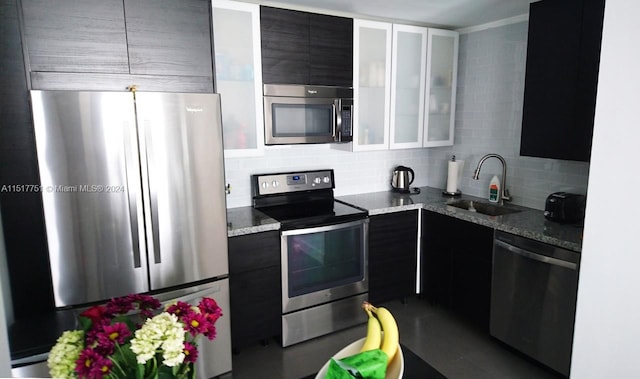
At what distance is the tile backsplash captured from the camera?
3049 mm

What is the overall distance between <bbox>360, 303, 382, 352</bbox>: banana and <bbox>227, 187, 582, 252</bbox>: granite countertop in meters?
1.48

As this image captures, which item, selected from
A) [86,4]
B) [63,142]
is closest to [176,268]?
[63,142]

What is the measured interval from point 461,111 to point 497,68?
494mm

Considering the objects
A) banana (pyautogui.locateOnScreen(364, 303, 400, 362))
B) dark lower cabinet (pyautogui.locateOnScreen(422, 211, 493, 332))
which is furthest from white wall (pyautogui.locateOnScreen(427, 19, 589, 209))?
banana (pyautogui.locateOnScreen(364, 303, 400, 362))

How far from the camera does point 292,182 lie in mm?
3230

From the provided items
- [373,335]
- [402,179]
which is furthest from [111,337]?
[402,179]

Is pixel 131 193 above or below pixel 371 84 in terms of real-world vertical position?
below

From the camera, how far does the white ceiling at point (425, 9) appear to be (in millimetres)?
2787

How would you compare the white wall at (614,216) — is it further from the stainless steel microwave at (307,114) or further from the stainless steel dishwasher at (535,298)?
the stainless steel microwave at (307,114)

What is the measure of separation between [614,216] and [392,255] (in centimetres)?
169

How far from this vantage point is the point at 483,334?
2992 millimetres

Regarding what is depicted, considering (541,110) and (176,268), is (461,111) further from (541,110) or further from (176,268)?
(176,268)

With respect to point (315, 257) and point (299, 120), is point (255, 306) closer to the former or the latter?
point (315, 257)

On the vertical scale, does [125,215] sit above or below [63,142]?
below
